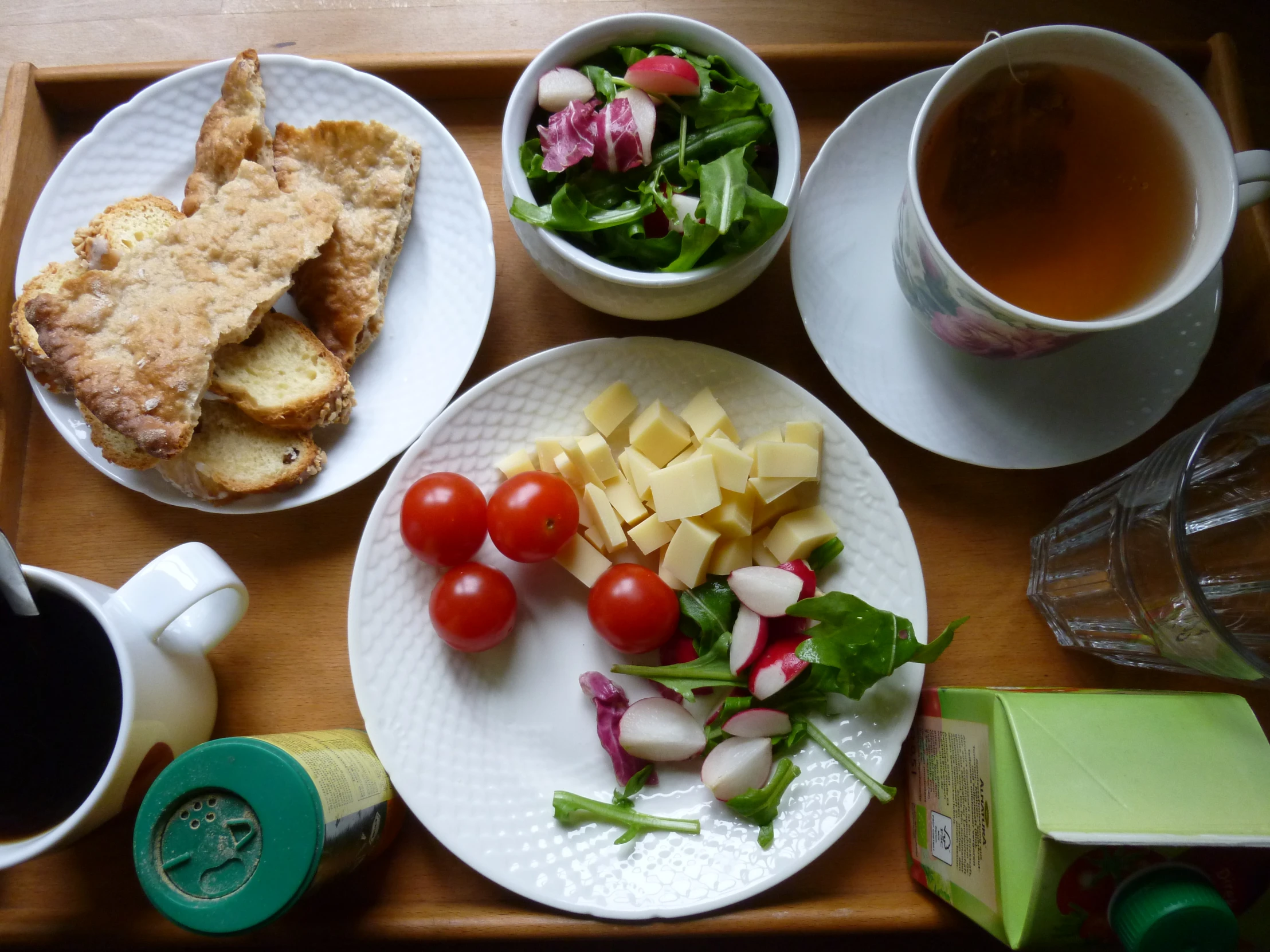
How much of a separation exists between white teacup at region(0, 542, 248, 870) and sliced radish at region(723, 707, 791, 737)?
593 mm

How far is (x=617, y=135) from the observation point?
94 cm

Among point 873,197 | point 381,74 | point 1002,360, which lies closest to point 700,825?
point 1002,360

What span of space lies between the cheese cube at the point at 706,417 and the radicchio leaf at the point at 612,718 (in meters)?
0.33

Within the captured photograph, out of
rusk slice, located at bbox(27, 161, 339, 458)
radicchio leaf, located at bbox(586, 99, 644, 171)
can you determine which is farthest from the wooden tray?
radicchio leaf, located at bbox(586, 99, 644, 171)

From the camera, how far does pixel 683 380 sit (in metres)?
1.12

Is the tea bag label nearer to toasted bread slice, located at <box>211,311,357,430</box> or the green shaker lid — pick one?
the green shaker lid

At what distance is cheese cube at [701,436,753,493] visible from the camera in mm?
1047

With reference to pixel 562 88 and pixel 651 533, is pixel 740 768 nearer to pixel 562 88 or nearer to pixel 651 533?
pixel 651 533

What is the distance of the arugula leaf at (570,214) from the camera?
0.94 meters

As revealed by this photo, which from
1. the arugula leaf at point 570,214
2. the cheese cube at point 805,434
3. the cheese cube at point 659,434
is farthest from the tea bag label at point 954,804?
the arugula leaf at point 570,214

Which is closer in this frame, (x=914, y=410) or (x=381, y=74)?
(x=914, y=410)

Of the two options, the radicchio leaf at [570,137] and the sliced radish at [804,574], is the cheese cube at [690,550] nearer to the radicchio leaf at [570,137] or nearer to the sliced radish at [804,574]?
the sliced radish at [804,574]

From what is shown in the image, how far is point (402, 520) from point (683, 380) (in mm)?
395

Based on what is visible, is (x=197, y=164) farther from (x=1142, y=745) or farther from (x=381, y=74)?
(x=1142, y=745)
